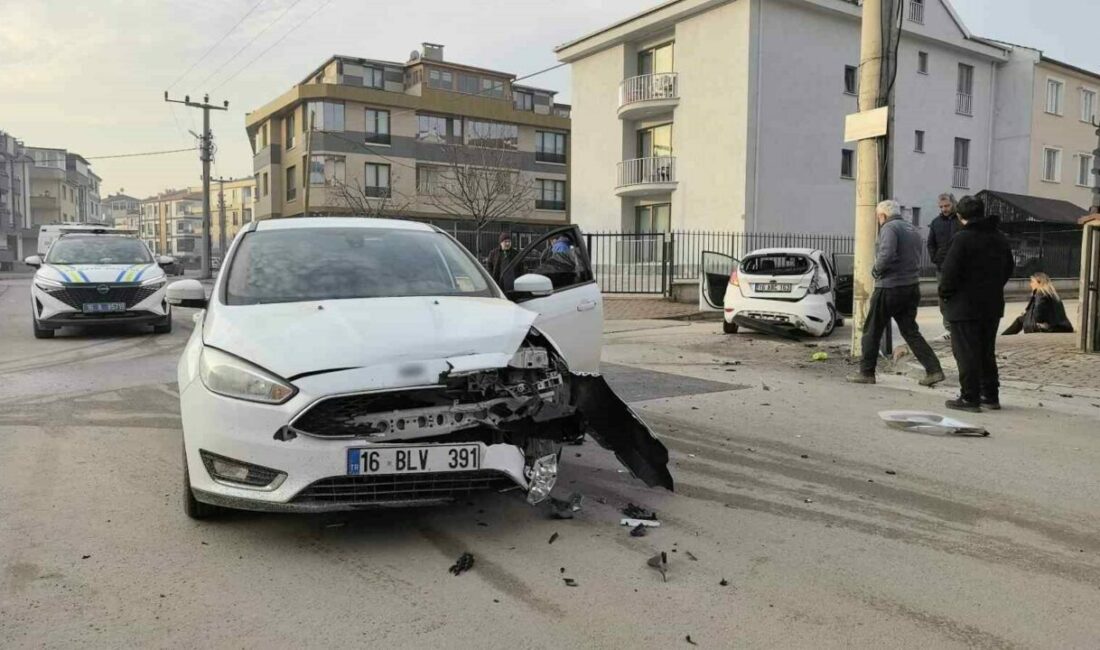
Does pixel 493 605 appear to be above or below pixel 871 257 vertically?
below

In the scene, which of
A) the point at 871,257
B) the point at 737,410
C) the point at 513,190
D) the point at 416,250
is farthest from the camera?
the point at 513,190

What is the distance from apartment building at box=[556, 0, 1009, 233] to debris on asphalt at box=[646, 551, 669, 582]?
A: 22590 mm

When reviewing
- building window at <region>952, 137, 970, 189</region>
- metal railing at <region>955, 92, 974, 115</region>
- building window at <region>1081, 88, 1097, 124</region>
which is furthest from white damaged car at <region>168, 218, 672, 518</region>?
building window at <region>1081, 88, 1097, 124</region>

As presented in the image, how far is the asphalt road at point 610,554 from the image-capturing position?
114 inches

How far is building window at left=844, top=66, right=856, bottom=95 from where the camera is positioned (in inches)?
1100

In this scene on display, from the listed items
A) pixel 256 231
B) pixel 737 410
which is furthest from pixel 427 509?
pixel 737 410

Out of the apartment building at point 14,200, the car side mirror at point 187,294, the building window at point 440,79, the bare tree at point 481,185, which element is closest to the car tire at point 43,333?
the car side mirror at point 187,294

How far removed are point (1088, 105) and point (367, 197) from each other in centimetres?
3688

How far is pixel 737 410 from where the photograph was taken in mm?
7066

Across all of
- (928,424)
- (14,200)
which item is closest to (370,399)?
(928,424)

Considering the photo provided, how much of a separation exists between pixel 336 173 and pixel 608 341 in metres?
36.6

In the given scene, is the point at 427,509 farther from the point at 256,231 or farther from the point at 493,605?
the point at 256,231

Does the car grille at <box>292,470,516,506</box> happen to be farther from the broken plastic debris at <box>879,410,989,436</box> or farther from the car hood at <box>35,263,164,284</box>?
the car hood at <box>35,263,164,284</box>

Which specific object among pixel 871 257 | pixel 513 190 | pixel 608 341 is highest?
pixel 513 190
